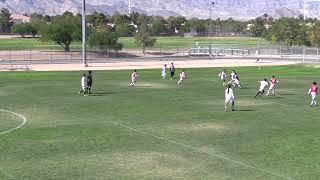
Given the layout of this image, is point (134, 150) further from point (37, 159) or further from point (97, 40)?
point (97, 40)

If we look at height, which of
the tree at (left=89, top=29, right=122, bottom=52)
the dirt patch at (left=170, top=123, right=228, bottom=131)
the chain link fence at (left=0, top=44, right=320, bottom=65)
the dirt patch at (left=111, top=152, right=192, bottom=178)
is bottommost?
the dirt patch at (left=111, top=152, right=192, bottom=178)

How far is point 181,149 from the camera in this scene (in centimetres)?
2164

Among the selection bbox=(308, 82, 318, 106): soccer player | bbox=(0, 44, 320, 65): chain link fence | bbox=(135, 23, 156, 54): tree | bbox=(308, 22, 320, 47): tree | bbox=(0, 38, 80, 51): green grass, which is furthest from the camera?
bbox=(135, 23, 156, 54): tree

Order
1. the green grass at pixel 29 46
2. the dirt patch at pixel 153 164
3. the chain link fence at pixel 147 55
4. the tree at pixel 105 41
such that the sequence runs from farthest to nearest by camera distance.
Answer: the green grass at pixel 29 46, the tree at pixel 105 41, the chain link fence at pixel 147 55, the dirt patch at pixel 153 164

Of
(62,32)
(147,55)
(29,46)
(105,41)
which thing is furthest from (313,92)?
(29,46)

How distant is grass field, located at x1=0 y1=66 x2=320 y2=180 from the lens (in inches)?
725

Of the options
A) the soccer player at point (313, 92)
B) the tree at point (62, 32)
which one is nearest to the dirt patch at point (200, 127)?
the soccer player at point (313, 92)

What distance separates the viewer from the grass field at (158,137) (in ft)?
60.4

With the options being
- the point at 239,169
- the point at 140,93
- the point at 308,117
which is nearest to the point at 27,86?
the point at 140,93

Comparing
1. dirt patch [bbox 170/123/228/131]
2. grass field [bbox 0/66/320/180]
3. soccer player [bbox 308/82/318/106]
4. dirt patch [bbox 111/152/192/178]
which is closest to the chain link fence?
grass field [bbox 0/66/320/180]

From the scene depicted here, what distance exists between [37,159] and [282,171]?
8411 mm

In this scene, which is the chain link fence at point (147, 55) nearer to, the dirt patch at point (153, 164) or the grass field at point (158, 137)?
the grass field at point (158, 137)

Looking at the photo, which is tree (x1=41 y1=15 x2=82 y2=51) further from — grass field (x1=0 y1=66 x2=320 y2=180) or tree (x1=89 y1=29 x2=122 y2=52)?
grass field (x1=0 y1=66 x2=320 y2=180)

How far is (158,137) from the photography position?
79.4 feet
